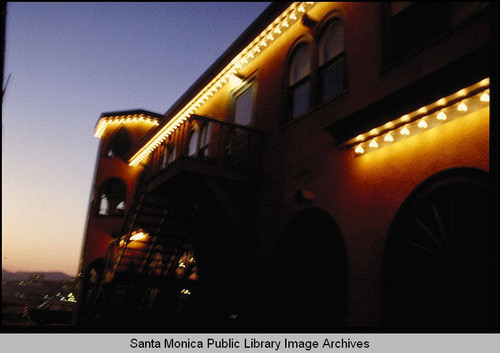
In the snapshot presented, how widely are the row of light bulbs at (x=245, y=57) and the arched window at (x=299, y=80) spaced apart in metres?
0.65

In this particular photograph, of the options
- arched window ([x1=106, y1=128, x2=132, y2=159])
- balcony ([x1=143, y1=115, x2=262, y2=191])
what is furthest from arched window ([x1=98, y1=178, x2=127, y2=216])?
balcony ([x1=143, y1=115, x2=262, y2=191])

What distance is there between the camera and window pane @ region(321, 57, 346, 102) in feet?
25.7

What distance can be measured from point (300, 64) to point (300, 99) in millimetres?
878

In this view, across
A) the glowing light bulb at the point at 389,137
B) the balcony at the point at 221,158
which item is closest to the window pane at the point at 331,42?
the balcony at the point at 221,158

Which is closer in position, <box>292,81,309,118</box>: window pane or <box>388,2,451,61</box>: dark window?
<box>388,2,451,61</box>: dark window

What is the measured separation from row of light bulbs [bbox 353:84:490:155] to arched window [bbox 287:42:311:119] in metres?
2.67

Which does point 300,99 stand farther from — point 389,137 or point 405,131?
point 405,131

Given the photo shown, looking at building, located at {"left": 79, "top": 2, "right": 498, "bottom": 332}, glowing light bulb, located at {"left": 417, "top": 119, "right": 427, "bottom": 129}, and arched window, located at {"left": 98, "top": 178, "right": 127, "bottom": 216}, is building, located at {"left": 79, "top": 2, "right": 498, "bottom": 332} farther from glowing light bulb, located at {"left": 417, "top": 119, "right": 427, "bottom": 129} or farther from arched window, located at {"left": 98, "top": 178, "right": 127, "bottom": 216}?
arched window, located at {"left": 98, "top": 178, "right": 127, "bottom": 216}

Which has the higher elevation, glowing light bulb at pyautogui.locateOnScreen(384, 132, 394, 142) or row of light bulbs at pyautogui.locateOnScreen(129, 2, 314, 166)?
row of light bulbs at pyautogui.locateOnScreen(129, 2, 314, 166)

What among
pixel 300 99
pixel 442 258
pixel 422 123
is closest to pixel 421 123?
pixel 422 123

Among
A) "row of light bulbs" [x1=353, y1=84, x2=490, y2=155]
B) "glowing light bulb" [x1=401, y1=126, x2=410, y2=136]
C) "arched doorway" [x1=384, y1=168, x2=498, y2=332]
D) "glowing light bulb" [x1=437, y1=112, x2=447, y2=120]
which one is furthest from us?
"glowing light bulb" [x1=401, y1=126, x2=410, y2=136]

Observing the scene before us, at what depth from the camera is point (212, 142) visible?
12008 mm

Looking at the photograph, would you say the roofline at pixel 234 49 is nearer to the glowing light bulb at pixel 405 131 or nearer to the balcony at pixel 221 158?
the balcony at pixel 221 158

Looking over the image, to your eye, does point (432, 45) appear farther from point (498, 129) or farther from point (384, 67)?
point (498, 129)
